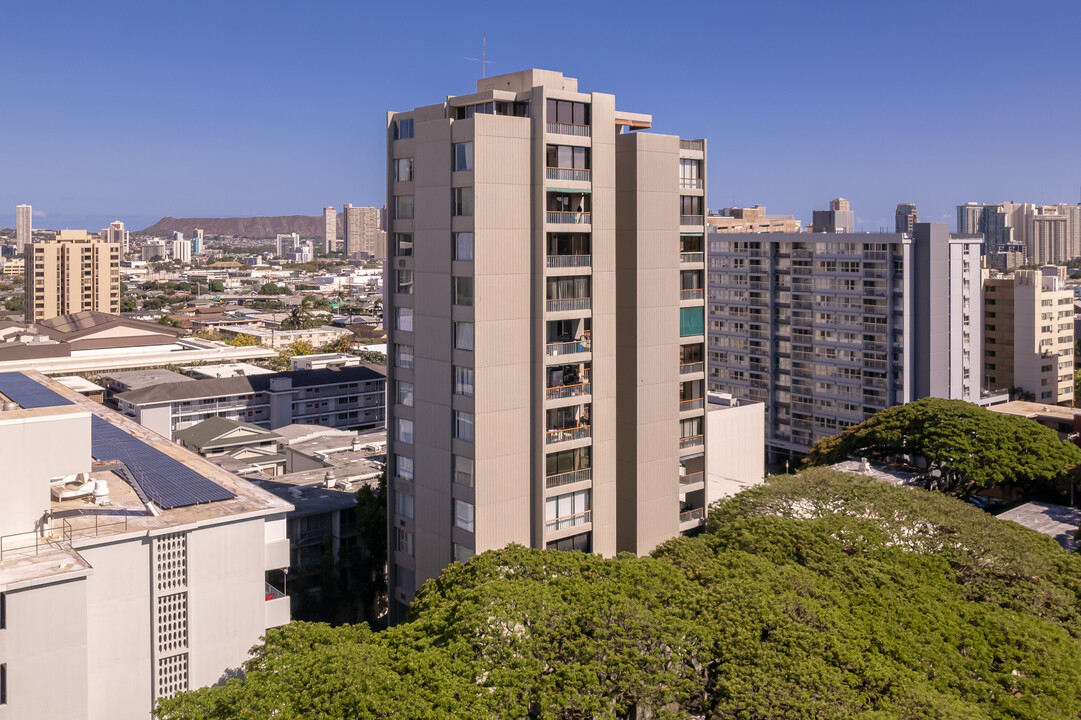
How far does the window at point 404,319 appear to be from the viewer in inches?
1300

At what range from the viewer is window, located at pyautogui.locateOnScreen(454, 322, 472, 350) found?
30406 millimetres

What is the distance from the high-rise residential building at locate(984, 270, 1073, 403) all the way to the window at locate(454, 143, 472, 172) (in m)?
78.4

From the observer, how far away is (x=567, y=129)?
31.7 meters

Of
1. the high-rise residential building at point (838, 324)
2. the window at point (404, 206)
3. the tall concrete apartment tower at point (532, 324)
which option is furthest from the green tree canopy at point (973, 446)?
the window at point (404, 206)

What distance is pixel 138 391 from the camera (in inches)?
2621

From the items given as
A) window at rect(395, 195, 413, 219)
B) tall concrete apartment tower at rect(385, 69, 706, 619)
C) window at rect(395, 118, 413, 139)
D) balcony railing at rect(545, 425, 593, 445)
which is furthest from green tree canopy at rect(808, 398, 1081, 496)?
window at rect(395, 118, 413, 139)

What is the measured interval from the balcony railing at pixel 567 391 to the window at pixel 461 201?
6.57 m

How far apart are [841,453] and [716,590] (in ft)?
110

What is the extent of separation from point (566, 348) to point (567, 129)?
7.41 metres

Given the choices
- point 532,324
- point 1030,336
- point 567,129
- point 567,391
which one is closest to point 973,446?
point 567,391

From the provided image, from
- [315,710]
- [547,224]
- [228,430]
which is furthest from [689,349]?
[228,430]

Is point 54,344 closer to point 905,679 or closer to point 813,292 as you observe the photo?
point 813,292

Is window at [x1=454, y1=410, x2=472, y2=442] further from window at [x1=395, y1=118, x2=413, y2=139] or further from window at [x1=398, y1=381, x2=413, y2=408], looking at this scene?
window at [x1=395, y1=118, x2=413, y2=139]

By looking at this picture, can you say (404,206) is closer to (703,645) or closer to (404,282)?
(404,282)
